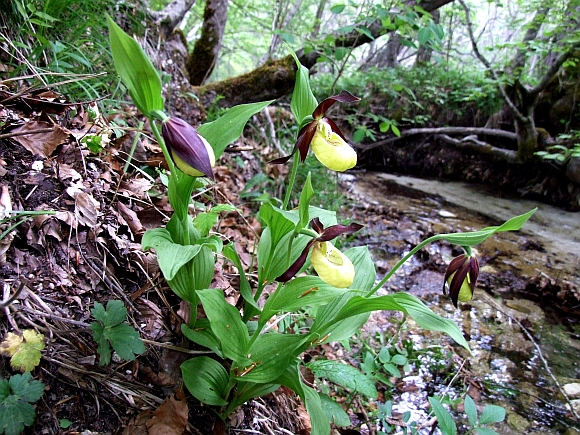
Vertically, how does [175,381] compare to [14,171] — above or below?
below

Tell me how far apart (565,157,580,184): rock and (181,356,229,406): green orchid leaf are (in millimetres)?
4991

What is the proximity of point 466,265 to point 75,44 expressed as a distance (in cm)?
210

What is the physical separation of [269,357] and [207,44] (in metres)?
3.71

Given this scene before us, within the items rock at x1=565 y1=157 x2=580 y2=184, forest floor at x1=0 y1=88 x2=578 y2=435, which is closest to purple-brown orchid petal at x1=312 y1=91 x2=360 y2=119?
forest floor at x1=0 y1=88 x2=578 y2=435

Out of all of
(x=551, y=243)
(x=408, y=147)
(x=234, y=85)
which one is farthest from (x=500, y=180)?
(x=234, y=85)

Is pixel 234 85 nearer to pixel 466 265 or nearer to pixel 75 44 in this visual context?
pixel 75 44

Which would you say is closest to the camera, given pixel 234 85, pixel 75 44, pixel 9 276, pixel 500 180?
pixel 9 276

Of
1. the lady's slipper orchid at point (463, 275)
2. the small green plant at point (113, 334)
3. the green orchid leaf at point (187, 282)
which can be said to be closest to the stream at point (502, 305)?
the lady's slipper orchid at point (463, 275)

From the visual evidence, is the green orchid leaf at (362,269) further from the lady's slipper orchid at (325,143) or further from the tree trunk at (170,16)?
the tree trunk at (170,16)

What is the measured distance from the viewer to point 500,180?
17.8 ft

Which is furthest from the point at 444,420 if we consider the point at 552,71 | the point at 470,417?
the point at 552,71

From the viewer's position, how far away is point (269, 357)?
107 centimetres

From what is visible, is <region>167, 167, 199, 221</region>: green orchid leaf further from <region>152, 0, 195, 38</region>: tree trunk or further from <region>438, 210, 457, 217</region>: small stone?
<region>438, 210, 457, 217</region>: small stone

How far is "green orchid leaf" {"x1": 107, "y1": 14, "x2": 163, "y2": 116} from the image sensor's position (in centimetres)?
80
